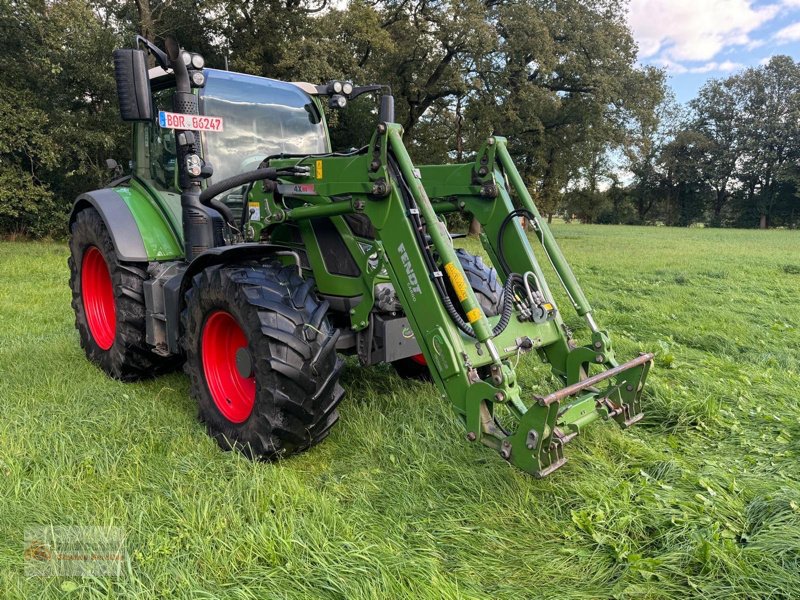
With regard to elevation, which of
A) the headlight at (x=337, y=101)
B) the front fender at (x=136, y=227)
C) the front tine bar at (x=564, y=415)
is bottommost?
the front tine bar at (x=564, y=415)

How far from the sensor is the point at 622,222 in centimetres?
5447

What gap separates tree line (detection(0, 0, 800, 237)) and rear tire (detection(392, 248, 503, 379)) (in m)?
10.9

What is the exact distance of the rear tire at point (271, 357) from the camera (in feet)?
9.43

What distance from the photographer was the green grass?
2.13m

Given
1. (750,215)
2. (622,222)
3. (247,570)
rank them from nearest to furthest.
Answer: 1. (247,570)
2. (750,215)
3. (622,222)

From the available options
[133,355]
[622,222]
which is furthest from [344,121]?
[622,222]

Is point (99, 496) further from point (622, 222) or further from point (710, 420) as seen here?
point (622, 222)

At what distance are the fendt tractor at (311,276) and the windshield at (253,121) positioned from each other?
13 mm

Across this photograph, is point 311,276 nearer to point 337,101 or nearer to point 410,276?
point 410,276

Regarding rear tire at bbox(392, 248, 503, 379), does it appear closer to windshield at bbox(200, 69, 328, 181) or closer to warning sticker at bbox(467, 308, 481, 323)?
warning sticker at bbox(467, 308, 481, 323)

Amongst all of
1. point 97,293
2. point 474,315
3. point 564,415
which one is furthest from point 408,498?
point 97,293

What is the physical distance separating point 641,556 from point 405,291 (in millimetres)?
1561

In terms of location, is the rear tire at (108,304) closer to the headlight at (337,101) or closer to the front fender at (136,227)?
the front fender at (136,227)

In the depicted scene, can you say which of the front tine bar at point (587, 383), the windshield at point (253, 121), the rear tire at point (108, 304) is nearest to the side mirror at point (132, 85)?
the windshield at point (253, 121)
